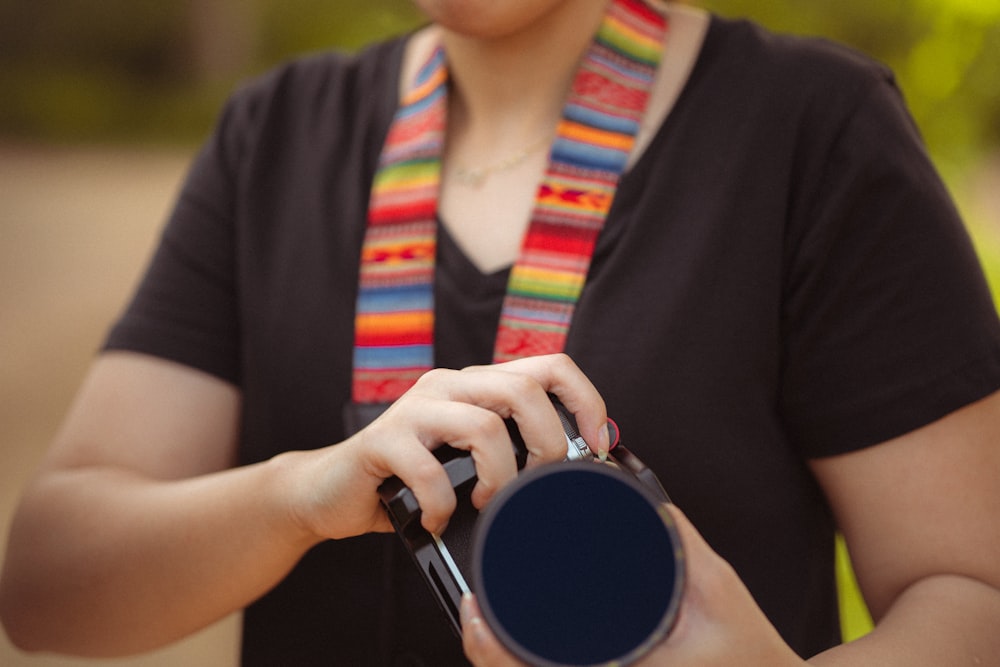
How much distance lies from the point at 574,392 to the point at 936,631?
357mm

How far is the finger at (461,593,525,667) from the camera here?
0.57 m

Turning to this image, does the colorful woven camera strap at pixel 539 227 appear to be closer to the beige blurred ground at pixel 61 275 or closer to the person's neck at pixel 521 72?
the person's neck at pixel 521 72

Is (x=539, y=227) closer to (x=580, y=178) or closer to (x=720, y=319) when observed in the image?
(x=580, y=178)

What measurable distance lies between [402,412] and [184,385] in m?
0.46

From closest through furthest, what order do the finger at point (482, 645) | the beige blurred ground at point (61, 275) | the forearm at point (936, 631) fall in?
the finger at point (482, 645) < the forearm at point (936, 631) < the beige blurred ground at point (61, 275)

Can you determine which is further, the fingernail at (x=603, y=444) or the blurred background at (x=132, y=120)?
the blurred background at (x=132, y=120)

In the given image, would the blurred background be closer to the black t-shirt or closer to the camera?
the black t-shirt

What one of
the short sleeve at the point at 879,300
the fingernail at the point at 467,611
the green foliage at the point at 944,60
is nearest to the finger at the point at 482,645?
the fingernail at the point at 467,611

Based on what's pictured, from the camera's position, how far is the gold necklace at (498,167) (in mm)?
1071

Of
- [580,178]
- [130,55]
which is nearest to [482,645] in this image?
[580,178]

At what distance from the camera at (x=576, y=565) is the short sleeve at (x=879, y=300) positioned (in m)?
0.36

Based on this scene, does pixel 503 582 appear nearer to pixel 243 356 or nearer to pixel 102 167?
pixel 243 356

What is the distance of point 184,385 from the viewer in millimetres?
1092

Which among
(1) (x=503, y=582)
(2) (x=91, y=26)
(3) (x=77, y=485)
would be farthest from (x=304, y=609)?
(2) (x=91, y=26)
